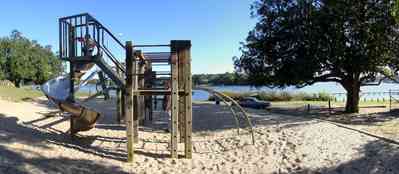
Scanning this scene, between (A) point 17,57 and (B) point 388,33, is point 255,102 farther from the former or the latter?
(A) point 17,57

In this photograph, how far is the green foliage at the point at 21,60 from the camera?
6444 cm

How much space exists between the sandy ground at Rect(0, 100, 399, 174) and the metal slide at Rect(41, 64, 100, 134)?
0.44 meters

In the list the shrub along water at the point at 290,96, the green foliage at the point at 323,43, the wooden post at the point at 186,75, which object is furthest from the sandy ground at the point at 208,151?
the shrub along water at the point at 290,96

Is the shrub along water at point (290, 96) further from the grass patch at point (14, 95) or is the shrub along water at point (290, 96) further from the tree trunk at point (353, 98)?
the grass patch at point (14, 95)

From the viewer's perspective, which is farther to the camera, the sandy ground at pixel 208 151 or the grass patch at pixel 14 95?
the grass patch at pixel 14 95

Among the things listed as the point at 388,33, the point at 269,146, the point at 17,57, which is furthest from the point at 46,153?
the point at 17,57

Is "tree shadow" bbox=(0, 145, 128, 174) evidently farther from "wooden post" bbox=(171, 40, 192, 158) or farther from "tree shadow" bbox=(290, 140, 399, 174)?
"tree shadow" bbox=(290, 140, 399, 174)

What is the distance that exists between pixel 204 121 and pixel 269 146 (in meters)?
6.85

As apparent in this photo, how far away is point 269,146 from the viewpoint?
11.8 m

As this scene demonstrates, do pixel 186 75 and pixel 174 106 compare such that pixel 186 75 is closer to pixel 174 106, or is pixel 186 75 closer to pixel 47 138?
pixel 174 106

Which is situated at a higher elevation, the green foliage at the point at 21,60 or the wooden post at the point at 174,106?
the green foliage at the point at 21,60

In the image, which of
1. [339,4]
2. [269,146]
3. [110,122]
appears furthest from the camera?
[339,4]

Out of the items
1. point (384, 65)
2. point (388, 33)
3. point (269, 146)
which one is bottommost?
point (269, 146)

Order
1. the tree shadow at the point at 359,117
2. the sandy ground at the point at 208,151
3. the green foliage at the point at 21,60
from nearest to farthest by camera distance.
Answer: the sandy ground at the point at 208,151
the tree shadow at the point at 359,117
the green foliage at the point at 21,60
